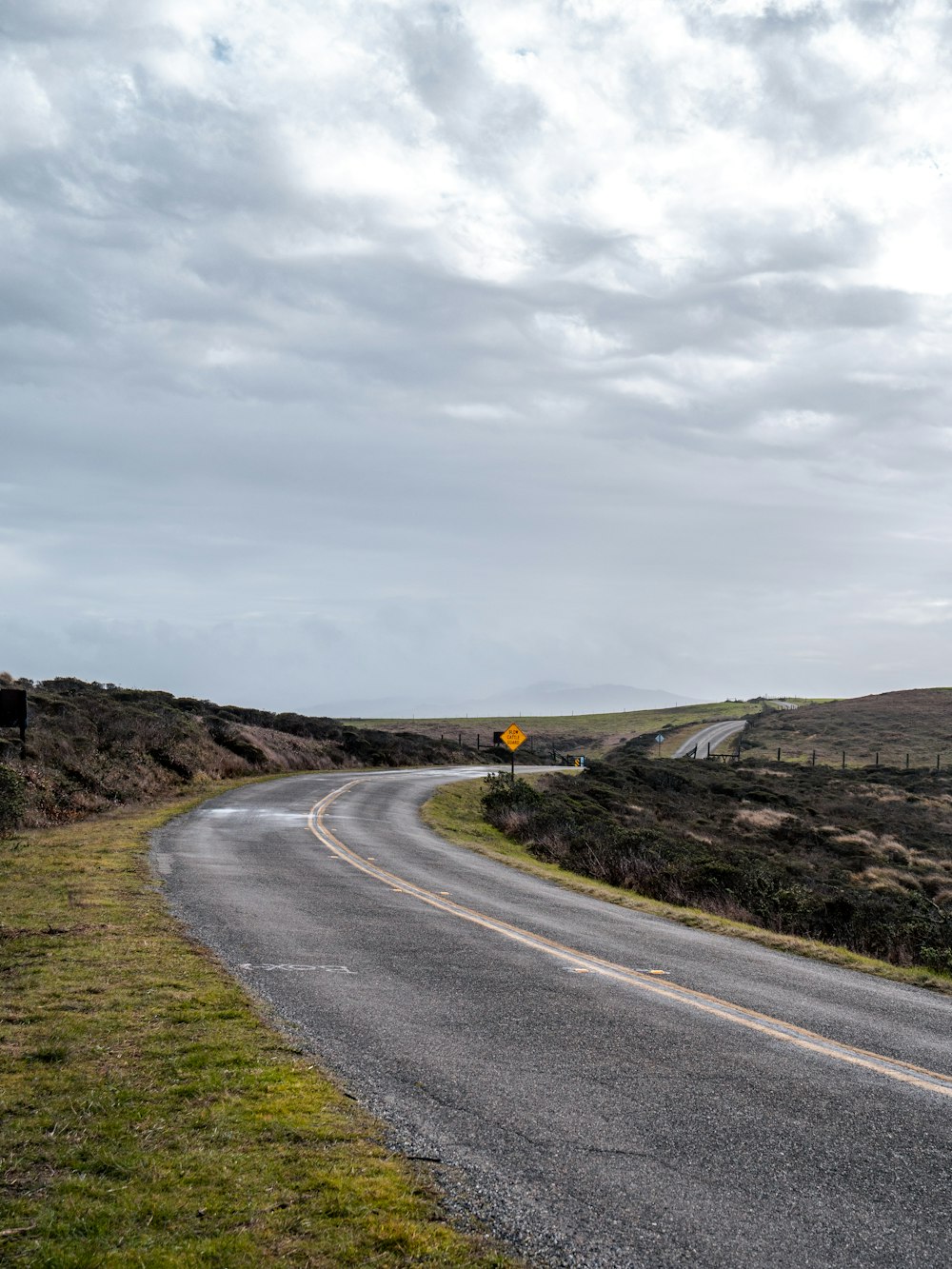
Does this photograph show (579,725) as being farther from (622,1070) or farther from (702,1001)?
(622,1070)

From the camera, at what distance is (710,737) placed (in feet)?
335

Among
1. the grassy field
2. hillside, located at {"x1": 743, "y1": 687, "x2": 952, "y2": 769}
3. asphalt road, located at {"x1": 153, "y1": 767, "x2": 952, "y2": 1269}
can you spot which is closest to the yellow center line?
asphalt road, located at {"x1": 153, "y1": 767, "x2": 952, "y2": 1269}

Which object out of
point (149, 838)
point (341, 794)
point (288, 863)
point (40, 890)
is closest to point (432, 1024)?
point (40, 890)

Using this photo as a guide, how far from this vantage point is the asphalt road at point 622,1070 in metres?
4.71

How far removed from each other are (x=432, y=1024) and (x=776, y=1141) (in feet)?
10.8

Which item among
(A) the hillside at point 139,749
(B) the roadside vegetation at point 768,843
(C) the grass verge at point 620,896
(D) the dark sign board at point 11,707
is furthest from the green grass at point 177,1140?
(D) the dark sign board at point 11,707

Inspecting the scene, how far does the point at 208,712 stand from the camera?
53562 mm

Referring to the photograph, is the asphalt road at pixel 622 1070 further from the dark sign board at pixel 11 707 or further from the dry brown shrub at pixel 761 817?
the dry brown shrub at pixel 761 817

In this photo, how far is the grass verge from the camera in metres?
12.9

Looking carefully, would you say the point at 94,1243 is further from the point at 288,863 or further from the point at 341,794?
the point at 341,794

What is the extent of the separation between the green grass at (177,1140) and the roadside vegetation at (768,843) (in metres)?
10.8

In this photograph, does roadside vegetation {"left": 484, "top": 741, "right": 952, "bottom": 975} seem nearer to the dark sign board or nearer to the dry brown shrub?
the dry brown shrub

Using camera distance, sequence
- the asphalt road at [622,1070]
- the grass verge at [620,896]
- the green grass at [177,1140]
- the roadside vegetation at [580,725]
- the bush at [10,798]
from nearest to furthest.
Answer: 1. the green grass at [177,1140]
2. the asphalt road at [622,1070]
3. the grass verge at [620,896]
4. the bush at [10,798]
5. the roadside vegetation at [580,725]

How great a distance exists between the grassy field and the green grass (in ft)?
278
